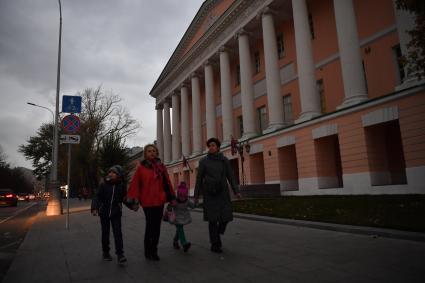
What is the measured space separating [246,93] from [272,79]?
3791 millimetres

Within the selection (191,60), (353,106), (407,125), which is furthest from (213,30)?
(407,125)

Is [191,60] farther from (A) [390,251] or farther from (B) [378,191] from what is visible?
(A) [390,251]

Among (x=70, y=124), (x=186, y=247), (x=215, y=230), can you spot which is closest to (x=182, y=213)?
(x=186, y=247)

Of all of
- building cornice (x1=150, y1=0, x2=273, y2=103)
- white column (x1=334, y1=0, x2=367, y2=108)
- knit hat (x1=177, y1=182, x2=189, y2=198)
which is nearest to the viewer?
knit hat (x1=177, y1=182, x2=189, y2=198)

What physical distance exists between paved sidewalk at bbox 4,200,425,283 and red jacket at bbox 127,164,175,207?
991 mm

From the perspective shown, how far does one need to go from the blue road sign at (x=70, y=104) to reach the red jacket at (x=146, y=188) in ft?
26.1

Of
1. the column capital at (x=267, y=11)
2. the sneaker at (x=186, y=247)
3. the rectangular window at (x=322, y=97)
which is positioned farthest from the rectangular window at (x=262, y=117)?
the sneaker at (x=186, y=247)

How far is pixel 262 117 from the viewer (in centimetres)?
3059

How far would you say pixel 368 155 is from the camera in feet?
55.8

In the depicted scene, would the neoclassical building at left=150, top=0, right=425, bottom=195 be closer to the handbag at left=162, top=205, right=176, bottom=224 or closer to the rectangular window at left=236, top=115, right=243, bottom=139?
the rectangular window at left=236, top=115, right=243, bottom=139

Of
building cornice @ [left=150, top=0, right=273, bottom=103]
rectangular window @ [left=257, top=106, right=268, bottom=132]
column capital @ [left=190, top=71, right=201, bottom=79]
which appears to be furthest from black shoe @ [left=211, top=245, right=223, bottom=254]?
column capital @ [left=190, top=71, right=201, bottom=79]

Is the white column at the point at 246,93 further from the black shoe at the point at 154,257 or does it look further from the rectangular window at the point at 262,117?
the black shoe at the point at 154,257

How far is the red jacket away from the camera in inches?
222

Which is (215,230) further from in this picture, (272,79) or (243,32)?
(243,32)
